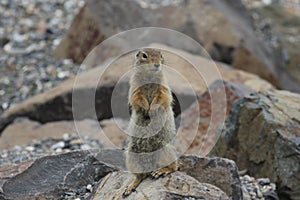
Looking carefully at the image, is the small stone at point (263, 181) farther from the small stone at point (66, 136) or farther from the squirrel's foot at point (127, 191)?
the small stone at point (66, 136)

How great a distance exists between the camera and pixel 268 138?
7.37 m

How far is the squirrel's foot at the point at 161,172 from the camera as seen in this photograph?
562 cm

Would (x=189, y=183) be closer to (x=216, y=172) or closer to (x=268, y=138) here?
(x=216, y=172)

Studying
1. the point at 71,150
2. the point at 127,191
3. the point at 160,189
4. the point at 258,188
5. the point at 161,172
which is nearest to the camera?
the point at 160,189

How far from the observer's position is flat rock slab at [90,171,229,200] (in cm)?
532

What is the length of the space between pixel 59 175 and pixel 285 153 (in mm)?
2573

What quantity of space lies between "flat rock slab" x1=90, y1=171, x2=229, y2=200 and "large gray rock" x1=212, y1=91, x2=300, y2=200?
1.72m

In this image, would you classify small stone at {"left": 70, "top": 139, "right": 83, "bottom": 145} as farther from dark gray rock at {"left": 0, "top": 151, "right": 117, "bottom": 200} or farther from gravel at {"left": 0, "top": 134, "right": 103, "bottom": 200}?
dark gray rock at {"left": 0, "top": 151, "right": 117, "bottom": 200}

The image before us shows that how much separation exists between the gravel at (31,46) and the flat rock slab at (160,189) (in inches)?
273

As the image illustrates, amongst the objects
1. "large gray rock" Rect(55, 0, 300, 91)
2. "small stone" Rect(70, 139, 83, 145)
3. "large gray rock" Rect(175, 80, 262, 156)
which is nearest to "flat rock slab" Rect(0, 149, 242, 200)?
"large gray rock" Rect(175, 80, 262, 156)

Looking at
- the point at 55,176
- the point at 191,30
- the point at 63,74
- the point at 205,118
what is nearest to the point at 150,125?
the point at 55,176

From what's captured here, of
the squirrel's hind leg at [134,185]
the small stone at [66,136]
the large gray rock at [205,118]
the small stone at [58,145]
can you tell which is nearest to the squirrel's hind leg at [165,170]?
the squirrel's hind leg at [134,185]

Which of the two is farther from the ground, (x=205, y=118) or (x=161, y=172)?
(x=161, y=172)

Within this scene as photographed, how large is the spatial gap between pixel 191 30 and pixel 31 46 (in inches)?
159
